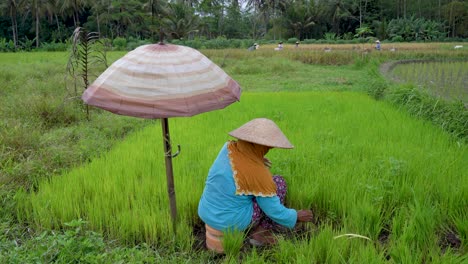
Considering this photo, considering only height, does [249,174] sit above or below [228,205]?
above

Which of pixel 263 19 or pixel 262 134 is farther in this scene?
pixel 263 19

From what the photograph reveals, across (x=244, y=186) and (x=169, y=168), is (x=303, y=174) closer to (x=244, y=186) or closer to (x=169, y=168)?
(x=244, y=186)

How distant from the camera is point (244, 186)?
7.29 ft

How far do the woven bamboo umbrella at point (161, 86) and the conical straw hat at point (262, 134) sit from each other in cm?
18

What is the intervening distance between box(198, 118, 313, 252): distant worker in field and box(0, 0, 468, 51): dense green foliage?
28191 millimetres

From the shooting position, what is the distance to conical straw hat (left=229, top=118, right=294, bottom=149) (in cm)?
219

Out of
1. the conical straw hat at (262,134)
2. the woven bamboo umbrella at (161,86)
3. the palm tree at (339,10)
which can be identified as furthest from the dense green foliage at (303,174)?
the palm tree at (339,10)

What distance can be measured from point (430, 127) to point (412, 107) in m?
1.01

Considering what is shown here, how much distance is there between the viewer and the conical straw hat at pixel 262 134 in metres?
2.19

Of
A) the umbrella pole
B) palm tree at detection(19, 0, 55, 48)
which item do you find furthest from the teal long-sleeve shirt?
palm tree at detection(19, 0, 55, 48)

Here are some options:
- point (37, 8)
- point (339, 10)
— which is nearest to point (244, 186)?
point (37, 8)

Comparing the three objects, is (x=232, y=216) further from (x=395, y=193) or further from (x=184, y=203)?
(x=395, y=193)

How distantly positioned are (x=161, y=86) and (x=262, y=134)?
583mm

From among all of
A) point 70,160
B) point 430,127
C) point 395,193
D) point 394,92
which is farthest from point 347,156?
point 394,92
